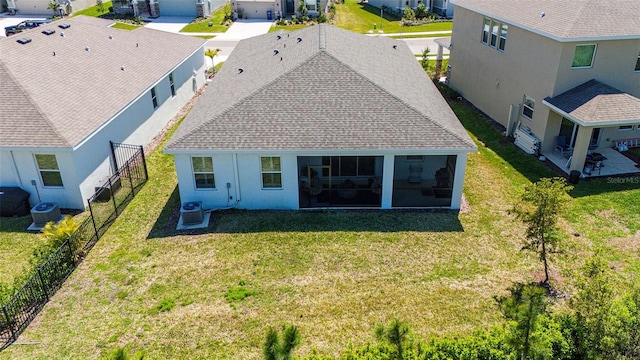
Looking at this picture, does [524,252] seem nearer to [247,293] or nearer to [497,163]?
[497,163]

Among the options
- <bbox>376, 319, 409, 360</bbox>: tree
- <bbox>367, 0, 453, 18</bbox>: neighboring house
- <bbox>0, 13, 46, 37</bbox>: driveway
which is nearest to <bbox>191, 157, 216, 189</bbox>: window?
<bbox>376, 319, 409, 360</bbox>: tree

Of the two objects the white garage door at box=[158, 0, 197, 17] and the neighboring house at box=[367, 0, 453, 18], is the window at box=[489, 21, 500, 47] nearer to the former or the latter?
the neighboring house at box=[367, 0, 453, 18]

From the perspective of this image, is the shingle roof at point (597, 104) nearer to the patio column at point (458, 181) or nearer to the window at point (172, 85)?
the patio column at point (458, 181)

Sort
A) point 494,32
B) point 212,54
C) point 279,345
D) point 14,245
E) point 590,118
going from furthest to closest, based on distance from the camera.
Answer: point 212,54, point 494,32, point 590,118, point 14,245, point 279,345

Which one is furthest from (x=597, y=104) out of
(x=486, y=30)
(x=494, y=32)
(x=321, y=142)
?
(x=321, y=142)

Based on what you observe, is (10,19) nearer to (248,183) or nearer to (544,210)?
(248,183)

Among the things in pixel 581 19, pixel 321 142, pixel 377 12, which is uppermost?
pixel 581 19

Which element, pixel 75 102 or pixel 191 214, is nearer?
pixel 191 214

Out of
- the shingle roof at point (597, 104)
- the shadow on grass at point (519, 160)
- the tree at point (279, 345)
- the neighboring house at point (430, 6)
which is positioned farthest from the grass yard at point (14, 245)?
the neighboring house at point (430, 6)
